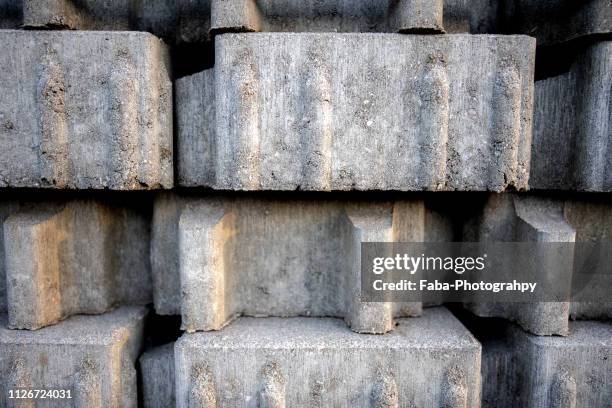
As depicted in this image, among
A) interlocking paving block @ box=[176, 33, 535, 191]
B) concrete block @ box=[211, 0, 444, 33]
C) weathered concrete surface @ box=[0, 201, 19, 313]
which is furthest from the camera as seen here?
weathered concrete surface @ box=[0, 201, 19, 313]

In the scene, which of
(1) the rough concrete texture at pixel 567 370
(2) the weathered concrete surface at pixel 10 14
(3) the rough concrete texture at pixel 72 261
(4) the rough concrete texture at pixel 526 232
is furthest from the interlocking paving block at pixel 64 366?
(1) the rough concrete texture at pixel 567 370

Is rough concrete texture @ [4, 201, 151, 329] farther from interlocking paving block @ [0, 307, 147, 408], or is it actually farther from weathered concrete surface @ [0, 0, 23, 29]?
weathered concrete surface @ [0, 0, 23, 29]

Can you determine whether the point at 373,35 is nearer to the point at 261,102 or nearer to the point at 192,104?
the point at 261,102

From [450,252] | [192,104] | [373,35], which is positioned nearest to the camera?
[373,35]

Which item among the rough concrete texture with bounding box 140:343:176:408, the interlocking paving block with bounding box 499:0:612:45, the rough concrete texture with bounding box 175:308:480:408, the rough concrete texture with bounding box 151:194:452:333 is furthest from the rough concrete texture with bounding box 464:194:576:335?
the rough concrete texture with bounding box 140:343:176:408

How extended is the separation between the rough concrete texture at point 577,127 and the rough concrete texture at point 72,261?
1944 millimetres

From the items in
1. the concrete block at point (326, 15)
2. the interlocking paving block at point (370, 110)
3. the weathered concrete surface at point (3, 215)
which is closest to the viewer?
the interlocking paving block at point (370, 110)

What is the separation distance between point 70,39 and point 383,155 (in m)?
1.39

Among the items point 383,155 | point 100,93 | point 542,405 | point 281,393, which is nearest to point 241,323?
point 281,393

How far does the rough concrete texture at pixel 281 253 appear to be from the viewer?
6.25 feet

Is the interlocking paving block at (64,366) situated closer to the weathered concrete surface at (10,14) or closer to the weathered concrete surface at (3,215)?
the weathered concrete surface at (3,215)

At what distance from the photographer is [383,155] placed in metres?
1.79

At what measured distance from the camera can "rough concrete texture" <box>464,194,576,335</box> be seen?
1.90 m

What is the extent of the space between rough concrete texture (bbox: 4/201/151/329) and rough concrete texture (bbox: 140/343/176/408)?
316mm
